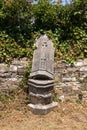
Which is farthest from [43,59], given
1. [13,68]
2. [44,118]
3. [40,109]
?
[44,118]

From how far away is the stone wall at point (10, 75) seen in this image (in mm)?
7127

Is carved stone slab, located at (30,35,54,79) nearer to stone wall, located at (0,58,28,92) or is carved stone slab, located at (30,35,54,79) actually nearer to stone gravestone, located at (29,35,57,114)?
stone gravestone, located at (29,35,57,114)

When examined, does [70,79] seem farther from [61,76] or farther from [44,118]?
[44,118]

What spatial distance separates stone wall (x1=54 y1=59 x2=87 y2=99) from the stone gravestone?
37 cm

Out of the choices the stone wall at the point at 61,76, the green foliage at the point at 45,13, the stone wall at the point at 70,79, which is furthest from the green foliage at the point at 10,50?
the green foliage at the point at 45,13

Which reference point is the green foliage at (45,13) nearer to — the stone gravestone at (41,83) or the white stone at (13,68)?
the stone gravestone at (41,83)

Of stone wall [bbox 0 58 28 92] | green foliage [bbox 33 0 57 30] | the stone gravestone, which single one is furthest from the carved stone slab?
green foliage [bbox 33 0 57 30]

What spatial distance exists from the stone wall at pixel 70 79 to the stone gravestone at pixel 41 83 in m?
0.37

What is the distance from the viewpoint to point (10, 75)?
715 centimetres

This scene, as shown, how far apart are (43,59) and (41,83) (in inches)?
25.1

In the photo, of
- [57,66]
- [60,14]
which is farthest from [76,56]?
[60,14]

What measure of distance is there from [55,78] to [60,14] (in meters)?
1.91

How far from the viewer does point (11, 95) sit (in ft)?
23.3

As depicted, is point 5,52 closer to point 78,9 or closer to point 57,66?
point 57,66
